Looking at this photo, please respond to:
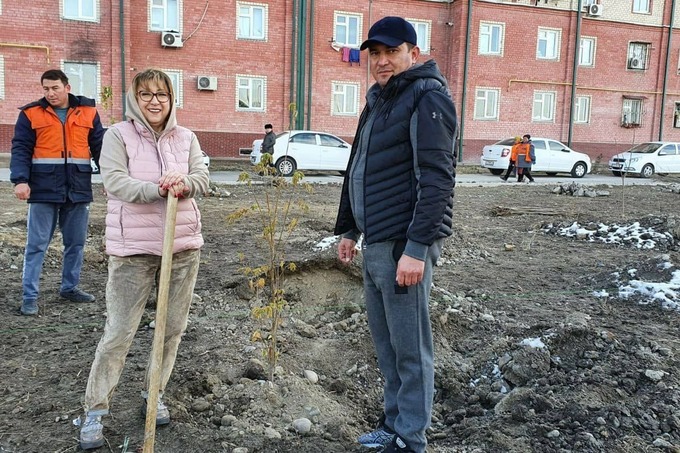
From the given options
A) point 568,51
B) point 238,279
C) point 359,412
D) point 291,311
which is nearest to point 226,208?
point 238,279

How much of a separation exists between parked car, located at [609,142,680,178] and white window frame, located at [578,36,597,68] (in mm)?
6349

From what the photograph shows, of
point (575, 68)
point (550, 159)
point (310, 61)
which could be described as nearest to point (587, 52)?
point (575, 68)

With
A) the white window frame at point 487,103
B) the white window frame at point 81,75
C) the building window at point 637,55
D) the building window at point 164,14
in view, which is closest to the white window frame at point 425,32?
the white window frame at point 487,103

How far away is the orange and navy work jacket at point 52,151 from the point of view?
4.66m

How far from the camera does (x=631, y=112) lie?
1259 inches

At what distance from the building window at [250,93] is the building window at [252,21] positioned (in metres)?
1.75

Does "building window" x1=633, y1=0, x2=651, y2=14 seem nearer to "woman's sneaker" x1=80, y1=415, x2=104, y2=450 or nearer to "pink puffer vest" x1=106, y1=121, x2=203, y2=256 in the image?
"pink puffer vest" x1=106, y1=121, x2=203, y2=256

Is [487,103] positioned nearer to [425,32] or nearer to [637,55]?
[425,32]

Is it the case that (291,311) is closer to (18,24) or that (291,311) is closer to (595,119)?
(18,24)

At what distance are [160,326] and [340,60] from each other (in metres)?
25.3

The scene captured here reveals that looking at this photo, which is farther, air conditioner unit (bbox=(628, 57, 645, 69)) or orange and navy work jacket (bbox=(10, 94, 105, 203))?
air conditioner unit (bbox=(628, 57, 645, 69))

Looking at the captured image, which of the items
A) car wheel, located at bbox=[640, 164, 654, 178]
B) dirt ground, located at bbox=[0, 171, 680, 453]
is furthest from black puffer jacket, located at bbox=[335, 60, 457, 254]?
car wheel, located at bbox=[640, 164, 654, 178]

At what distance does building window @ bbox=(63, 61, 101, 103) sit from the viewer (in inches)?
911

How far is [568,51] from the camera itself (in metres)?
30.1
